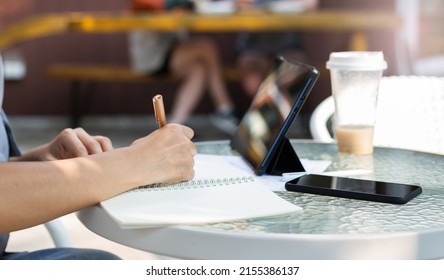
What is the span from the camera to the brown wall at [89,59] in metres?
5.63

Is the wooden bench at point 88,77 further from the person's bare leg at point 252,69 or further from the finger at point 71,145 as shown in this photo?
the finger at point 71,145

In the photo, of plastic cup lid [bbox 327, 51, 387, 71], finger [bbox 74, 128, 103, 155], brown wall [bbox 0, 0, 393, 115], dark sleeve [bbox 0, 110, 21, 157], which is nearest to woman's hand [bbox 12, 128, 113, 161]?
finger [bbox 74, 128, 103, 155]

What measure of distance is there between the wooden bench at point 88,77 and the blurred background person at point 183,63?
53 mm

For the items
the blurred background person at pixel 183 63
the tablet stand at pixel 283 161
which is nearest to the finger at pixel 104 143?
the tablet stand at pixel 283 161

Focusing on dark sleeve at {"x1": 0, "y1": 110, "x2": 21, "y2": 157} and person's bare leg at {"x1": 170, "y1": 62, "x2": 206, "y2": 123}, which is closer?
dark sleeve at {"x1": 0, "y1": 110, "x2": 21, "y2": 157}

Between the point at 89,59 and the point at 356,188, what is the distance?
4807 millimetres

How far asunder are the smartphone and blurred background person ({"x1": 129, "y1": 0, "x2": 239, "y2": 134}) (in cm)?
375

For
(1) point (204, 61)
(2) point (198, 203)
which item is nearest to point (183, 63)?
(1) point (204, 61)

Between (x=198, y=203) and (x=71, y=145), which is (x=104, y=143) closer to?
(x=71, y=145)

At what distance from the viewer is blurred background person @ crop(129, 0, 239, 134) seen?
16.0 feet

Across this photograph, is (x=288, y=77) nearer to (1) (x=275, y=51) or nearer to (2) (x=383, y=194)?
(2) (x=383, y=194)

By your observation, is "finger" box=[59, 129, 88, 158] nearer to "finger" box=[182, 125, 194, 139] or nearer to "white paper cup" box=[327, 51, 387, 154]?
"finger" box=[182, 125, 194, 139]
